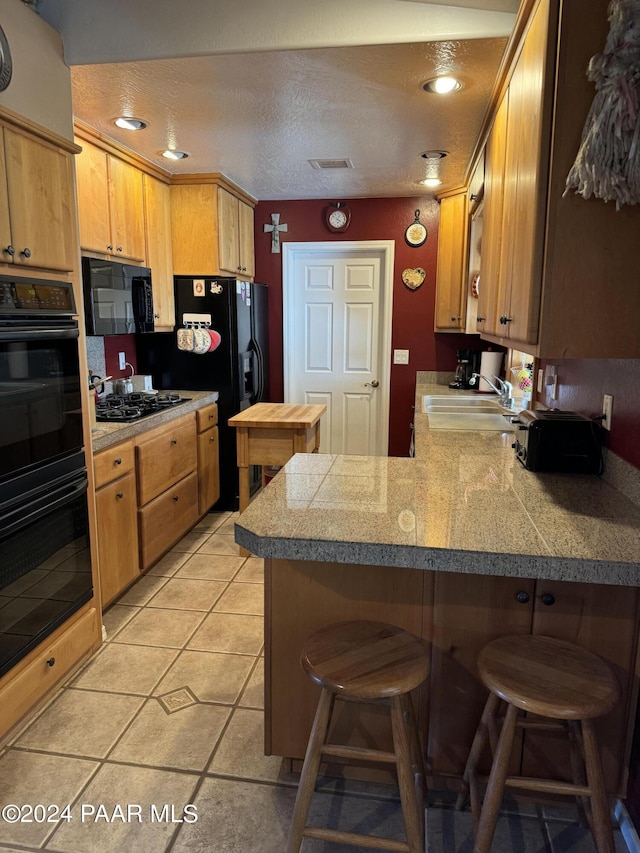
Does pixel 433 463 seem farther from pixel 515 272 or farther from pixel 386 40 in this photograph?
pixel 386 40

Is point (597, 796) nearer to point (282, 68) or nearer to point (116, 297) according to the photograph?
point (282, 68)

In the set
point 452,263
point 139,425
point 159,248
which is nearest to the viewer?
point 139,425

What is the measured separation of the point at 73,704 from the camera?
216cm

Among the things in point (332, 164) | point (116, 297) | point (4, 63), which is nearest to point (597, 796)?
point (4, 63)

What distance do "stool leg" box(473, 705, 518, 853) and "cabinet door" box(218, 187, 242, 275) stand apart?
3.42m

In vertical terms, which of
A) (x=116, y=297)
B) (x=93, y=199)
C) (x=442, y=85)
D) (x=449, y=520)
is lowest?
(x=449, y=520)

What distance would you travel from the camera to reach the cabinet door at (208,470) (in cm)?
390

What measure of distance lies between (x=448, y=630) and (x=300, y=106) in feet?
7.53

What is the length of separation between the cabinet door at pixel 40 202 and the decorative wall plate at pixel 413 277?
9.52ft

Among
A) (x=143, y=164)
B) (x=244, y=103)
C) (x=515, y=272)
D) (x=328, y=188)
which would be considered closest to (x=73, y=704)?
(x=515, y=272)

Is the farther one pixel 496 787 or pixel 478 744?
pixel 478 744

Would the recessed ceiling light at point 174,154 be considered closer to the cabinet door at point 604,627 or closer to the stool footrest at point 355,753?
the cabinet door at point 604,627

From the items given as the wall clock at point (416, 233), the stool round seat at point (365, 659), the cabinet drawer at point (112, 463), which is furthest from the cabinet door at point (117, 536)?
the wall clock at point (416, 233)

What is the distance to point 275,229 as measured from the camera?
471 centimetres
